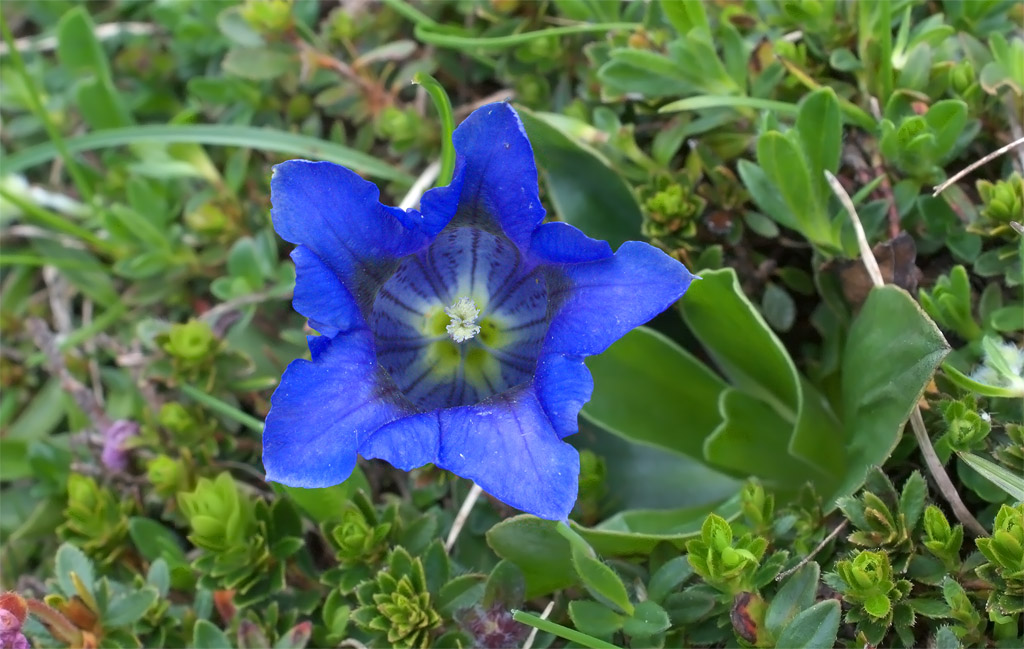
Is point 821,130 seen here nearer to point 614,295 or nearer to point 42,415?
point 614,295

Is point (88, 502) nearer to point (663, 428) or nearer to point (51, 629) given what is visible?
point (51, 629)

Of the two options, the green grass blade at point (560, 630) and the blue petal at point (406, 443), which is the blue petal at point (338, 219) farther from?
the green grass blade at point (560, 630)

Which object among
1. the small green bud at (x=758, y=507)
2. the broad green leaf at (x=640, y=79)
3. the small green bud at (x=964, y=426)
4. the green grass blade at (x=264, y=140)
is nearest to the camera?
the small green bud at (x=964, y=426)

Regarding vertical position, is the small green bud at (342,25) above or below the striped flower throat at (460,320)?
above

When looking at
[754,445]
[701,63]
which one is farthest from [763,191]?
[754,445]

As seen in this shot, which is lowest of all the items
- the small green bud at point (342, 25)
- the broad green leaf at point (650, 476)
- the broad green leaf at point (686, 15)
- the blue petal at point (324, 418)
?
the broad green leaf at point (650, 476)

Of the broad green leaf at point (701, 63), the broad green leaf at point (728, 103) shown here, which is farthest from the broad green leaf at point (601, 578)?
the broad green leaf at point (701, 63)

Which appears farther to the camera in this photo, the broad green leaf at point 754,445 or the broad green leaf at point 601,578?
the broad green leaf at point 754,445
